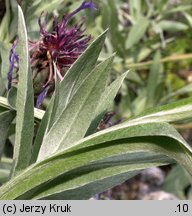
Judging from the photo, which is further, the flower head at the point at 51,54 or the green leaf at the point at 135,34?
the green leaf at the point at 135,34

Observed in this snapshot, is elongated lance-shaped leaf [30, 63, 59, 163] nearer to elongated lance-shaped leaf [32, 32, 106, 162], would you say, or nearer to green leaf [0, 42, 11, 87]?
elongated lance-shaped leaf [32, 32, 106, 162]

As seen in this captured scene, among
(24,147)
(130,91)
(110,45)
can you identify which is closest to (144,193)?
(130,91)

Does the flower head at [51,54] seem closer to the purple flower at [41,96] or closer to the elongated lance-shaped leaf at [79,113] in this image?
the purple flower at [41,96]

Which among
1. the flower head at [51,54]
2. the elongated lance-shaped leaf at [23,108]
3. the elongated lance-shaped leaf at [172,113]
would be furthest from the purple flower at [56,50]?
the elongated lance-shaped leaf at [172,113]

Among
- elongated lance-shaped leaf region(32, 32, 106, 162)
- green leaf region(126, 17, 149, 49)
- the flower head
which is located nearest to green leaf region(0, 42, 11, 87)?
the flower head

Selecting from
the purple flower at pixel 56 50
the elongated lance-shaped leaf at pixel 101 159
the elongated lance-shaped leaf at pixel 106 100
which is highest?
the purple flower at pixel 56 50

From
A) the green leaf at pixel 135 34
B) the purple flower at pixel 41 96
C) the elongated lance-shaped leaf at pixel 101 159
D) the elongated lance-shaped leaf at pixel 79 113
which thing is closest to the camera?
the elongated lance-shaped leaf at pixel 101 159

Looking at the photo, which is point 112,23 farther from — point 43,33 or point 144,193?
point 43,33

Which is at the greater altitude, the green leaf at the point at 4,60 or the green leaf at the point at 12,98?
the green leaf at the point at 4,60
